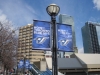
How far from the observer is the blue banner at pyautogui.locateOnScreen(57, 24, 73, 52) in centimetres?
797

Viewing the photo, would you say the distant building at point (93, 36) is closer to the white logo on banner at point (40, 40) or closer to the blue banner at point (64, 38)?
the blue banner at point (64, 38)

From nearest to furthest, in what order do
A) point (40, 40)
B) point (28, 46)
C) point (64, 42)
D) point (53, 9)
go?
point (53, 9) < point (40, 40) < point (64, 42) < point (28, 46)

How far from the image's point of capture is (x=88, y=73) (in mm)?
36938

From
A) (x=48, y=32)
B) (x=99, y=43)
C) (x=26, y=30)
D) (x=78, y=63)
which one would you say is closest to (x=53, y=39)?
(x=48, y=32)

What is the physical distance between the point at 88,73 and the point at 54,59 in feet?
107

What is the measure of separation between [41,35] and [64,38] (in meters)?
1.31

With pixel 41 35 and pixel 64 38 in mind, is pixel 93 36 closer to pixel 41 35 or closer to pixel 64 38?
pixel 64 38

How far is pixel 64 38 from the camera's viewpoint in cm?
814

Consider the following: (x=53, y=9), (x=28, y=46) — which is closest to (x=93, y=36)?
(x=28, y=46)

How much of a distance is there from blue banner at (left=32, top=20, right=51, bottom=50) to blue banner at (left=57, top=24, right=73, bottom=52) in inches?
23.3

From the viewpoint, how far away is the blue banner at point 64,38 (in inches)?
314

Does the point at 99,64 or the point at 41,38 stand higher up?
the point at 41,38

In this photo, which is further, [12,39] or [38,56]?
[38,56]

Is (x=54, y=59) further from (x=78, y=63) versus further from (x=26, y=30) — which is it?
(x=26, y=30)
